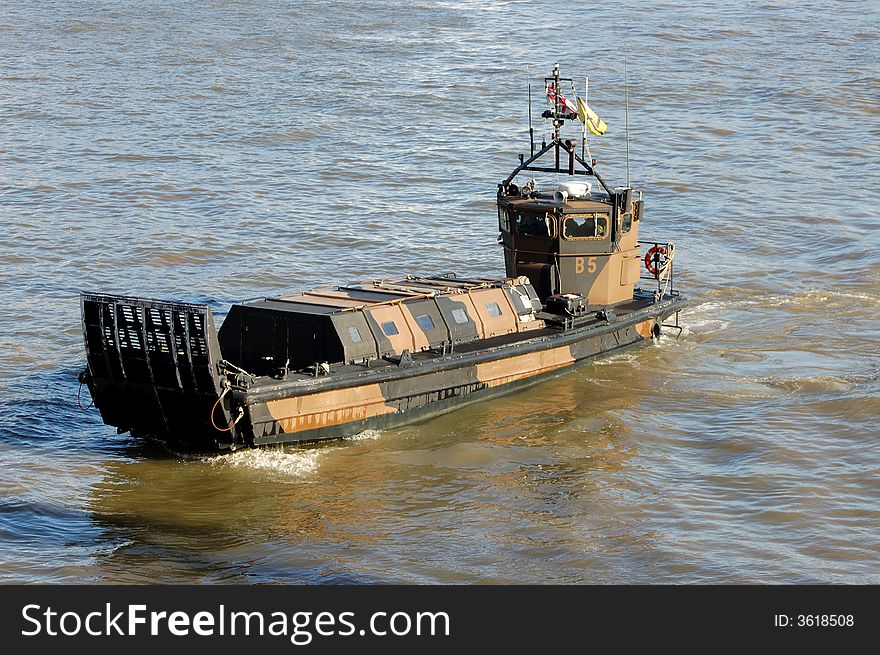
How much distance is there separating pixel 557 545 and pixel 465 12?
138 ft

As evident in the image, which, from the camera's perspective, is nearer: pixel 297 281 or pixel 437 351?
pixel 437 351

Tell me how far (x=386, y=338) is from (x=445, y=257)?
32.7 ft

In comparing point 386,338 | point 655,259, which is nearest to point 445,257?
point 655,259

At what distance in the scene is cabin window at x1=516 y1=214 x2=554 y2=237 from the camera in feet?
71.7

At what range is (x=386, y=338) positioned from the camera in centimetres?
1855

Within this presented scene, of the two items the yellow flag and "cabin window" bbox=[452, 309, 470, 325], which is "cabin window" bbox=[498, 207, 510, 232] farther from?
"cabin window" bbox=[452, 309, 470, 325]

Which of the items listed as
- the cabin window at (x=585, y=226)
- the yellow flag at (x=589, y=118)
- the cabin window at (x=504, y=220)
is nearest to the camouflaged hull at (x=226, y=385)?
the cabin window at (x=585, y=226)

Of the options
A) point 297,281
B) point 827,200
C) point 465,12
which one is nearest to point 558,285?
point 297,281

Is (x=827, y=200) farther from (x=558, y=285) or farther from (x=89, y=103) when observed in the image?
(x=89, y=103)

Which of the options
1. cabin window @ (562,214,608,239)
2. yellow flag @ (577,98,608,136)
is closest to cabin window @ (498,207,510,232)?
cabin window @ (562,214,608,239)

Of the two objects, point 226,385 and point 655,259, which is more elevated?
point 655,259

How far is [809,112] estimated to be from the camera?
40.7 meters

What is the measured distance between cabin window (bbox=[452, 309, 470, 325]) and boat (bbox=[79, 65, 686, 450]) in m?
0.03

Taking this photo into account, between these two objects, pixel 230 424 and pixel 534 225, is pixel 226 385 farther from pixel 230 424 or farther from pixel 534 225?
pixel 534 225
